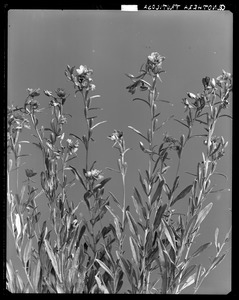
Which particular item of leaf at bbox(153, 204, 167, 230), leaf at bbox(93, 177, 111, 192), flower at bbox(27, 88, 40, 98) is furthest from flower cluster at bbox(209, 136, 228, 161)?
flower at bbox(27, 88, 40, 98)

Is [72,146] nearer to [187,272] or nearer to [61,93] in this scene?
[61,93]

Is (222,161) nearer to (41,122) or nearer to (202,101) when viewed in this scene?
(202,101)

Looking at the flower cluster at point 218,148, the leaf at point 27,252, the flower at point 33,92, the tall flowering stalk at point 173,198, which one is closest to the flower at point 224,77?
the tall flowering stalk at point 173,198

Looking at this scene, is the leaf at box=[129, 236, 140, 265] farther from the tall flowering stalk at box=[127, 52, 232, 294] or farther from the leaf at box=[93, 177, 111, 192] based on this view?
the leaf at box=[93, 177, 111, 192]

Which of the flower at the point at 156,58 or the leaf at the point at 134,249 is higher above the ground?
the flower at the point at 156,58

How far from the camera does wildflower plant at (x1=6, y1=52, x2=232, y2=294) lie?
1.42 metres

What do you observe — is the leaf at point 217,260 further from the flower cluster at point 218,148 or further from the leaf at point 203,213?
the flower cluster at point 218,148

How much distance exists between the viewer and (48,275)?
1440 mm

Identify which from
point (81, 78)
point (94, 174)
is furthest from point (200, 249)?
point (81, 78)

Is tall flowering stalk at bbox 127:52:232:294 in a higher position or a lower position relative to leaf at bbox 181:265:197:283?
higher

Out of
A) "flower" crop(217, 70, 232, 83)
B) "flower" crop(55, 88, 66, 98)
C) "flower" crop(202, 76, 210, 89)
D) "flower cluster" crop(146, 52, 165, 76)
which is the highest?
"flower cluster" crop(146, 52, 165, 76)

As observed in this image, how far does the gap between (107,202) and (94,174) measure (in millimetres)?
96

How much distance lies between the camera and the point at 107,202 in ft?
4.71

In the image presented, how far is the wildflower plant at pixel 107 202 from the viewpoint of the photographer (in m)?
1.42
